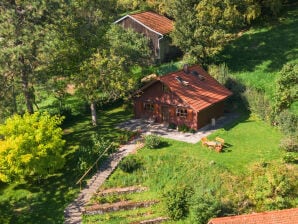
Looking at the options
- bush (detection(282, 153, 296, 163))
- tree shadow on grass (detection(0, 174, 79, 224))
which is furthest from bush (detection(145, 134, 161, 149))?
bush (detection(282, 153, 296, 163))

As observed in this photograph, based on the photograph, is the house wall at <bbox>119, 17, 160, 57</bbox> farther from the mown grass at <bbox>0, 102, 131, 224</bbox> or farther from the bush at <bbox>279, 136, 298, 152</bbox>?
the bush at <bbox>279, 136, 298, 152</bbox>

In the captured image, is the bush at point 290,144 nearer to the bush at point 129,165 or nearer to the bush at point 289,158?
the bush at point 289,158

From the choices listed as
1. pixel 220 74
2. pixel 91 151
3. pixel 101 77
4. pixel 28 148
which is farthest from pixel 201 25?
pixel 28 148

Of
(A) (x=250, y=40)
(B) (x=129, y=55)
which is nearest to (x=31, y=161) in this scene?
(B) (x=129, y=55)

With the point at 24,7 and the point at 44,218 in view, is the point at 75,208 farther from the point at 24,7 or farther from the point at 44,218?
the point at 24,7

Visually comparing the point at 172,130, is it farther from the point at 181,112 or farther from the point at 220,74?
the point at 220,74

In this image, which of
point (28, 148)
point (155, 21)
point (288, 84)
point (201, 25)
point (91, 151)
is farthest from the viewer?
point (155, 21)
